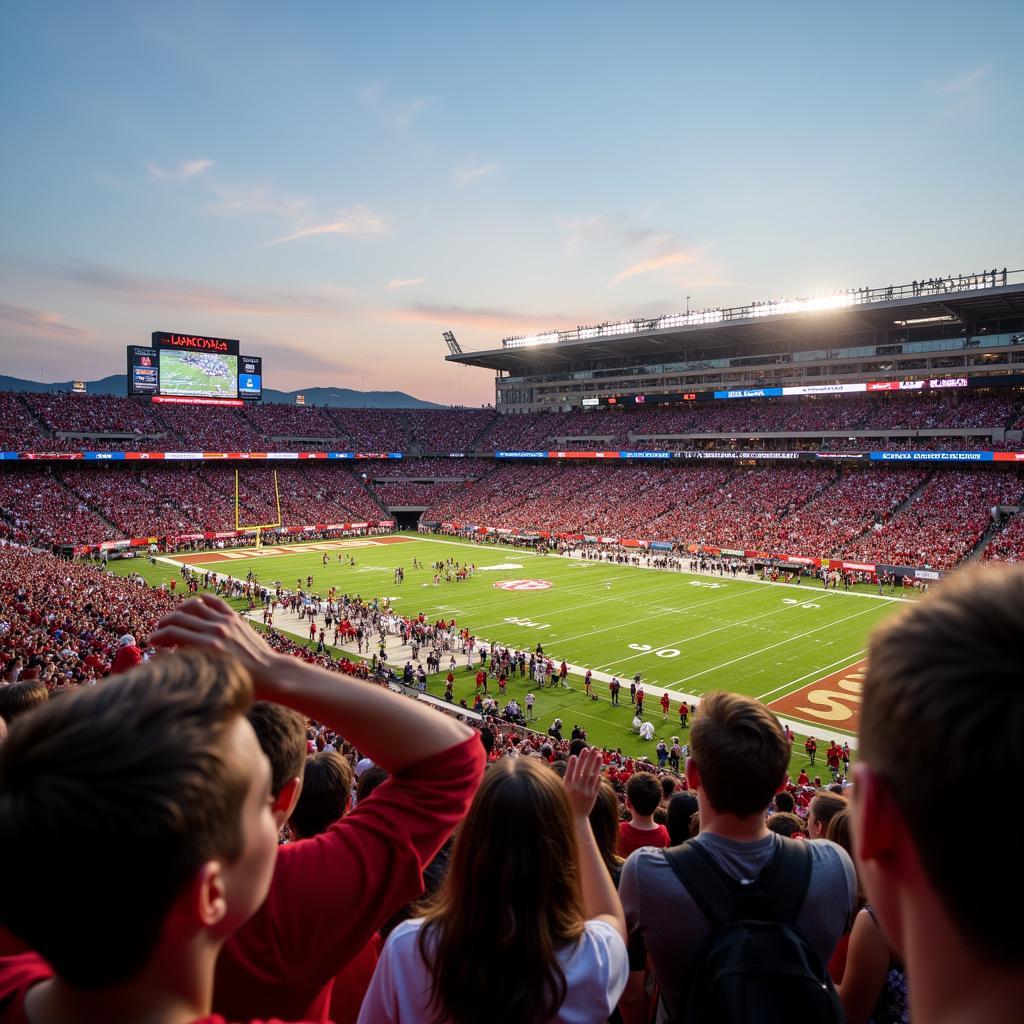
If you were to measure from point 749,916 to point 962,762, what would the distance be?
1.63m

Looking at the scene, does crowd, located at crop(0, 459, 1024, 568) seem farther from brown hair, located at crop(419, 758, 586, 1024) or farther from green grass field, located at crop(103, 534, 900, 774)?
brown hair, located at crop(419, 758, 586, 1024)

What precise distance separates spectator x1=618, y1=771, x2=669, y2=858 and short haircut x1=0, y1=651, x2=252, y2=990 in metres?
4.90

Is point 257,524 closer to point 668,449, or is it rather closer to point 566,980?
point 668,449

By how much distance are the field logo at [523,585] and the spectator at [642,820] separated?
3444 cm

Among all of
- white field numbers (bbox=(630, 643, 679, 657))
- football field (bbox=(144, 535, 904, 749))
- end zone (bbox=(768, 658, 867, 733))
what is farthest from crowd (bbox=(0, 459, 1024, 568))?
white field numbers (bbox=(630, 643, 679, 657))

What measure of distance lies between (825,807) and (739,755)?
11.6 feet

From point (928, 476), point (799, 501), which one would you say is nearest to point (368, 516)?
point (799, 501)

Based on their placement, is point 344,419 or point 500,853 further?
point 344,419

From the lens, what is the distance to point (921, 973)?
1308 millimetres

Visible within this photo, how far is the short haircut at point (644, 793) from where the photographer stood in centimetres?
565

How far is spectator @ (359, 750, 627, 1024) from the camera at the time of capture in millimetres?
2076

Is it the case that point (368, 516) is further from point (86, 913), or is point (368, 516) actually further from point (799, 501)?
point (86, 913)

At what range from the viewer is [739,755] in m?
2.88

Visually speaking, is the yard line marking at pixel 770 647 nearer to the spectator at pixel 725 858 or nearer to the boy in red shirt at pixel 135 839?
the spectator at pixel 725 858
